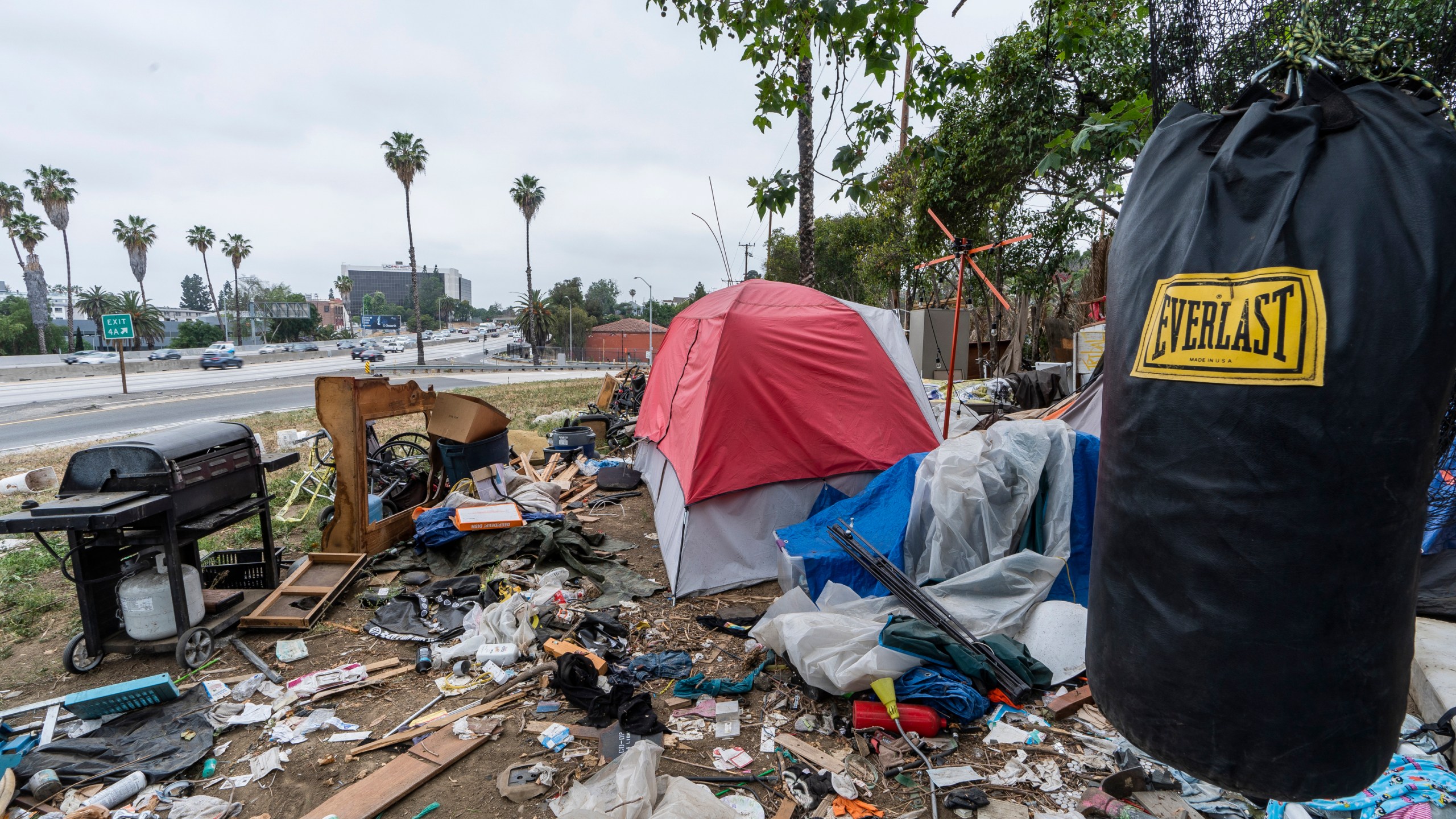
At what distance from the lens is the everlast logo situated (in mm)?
1114

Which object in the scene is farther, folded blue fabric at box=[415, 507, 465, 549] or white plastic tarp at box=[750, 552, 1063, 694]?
folded blue fabric at box=[415, 507, 465, 549]

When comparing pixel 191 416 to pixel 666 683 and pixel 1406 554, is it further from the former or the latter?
pixel 1406 554

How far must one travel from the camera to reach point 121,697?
325cm


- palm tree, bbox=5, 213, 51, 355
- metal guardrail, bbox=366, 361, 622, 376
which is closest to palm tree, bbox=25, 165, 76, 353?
palm tree, bbox=5, 213, 51, 355

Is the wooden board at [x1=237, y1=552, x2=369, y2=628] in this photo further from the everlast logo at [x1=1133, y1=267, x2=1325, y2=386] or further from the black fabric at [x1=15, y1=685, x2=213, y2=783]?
the everlast logo at [x1=1133, y1=267, x2=1325, y2=386]

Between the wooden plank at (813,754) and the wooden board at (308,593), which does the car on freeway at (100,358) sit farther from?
the wooden plank at (813,754)

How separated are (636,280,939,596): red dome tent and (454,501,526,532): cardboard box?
1190 millimetres

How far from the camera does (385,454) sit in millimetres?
6750

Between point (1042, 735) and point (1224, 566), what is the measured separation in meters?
2.21

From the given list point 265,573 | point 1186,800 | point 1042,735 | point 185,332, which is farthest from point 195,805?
point 185,332

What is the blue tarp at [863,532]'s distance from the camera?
4.22 metres

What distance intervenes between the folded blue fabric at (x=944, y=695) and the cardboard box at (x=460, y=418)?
4.34 metres

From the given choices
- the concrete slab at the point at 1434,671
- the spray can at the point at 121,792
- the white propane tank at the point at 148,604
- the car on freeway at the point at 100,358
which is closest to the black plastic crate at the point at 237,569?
the white propane tank at the point at 148,604

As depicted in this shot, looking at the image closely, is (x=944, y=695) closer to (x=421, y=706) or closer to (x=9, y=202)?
(x=421, y=706)
